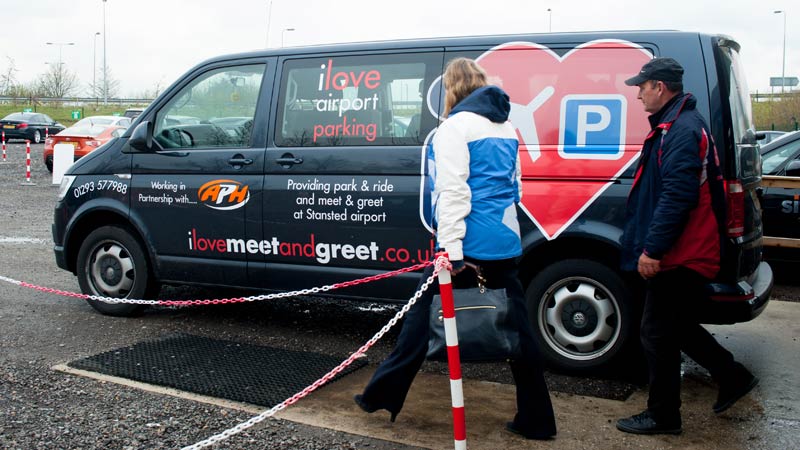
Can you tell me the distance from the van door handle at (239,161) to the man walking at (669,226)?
293 centimetres

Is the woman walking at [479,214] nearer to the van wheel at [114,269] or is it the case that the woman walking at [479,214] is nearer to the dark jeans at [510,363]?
the dark jeans at [510,363]

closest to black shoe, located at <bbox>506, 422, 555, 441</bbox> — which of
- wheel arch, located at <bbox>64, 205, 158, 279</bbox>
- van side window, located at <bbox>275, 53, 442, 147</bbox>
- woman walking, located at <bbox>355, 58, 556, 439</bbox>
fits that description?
woman walking, located at <bbox>355, 58, 556, 439</bbox>

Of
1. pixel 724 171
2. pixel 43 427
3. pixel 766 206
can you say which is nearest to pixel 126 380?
pixel 43 427

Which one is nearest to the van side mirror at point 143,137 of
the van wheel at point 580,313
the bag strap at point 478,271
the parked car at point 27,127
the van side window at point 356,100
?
the van side window at point 356,100

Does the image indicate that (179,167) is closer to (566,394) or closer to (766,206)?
(566,394)

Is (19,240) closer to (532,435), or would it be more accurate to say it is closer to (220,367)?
(220,367)

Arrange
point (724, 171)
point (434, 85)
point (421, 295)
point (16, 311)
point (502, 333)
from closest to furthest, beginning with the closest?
1. point (502, 333)
2. point (421, 295)
3. point (724, 171)
4. point (434, 85)
5. point (16, 311)

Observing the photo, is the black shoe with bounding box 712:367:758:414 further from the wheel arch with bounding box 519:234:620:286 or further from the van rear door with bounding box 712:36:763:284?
the wheel arch with bounding box 519:234:620:286

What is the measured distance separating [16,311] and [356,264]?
126 inches

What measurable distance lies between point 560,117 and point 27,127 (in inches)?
1378

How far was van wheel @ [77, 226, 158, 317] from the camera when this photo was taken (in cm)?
675

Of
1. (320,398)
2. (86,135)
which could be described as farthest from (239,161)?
(86,135)

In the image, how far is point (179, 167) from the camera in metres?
6.50

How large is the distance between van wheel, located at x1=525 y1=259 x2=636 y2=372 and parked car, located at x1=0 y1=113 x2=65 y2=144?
3371cm
